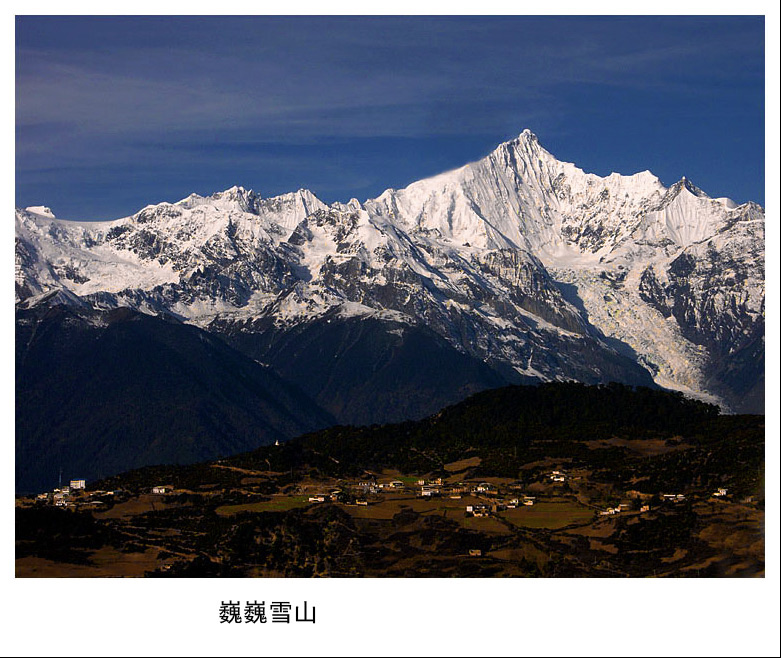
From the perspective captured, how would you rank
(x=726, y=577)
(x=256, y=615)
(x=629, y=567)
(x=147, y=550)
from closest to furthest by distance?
(x=256, y=615), (x=726, y=577), (x=629, y=567), (x=147, y=550)

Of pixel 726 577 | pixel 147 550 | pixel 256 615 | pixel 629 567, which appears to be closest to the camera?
pixel 256 615

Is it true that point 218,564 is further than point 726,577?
Yes

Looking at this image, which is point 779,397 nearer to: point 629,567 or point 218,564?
point 629,567

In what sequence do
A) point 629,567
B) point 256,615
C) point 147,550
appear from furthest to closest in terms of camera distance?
1. point 147,550
2. point 629,567
3. point 256,615

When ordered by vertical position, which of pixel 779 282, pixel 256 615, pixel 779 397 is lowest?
pixel 256 615

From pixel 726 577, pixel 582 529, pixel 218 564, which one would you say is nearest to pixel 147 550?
pixel 218 564

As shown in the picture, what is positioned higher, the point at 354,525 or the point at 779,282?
the point at 779,282

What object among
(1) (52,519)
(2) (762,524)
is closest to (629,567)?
(2) (762,524)

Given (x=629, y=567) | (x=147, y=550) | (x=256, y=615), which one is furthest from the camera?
(x=147, y=550)

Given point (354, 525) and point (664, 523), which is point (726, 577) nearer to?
point (664, 523)

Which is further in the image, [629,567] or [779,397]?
[629,567]
